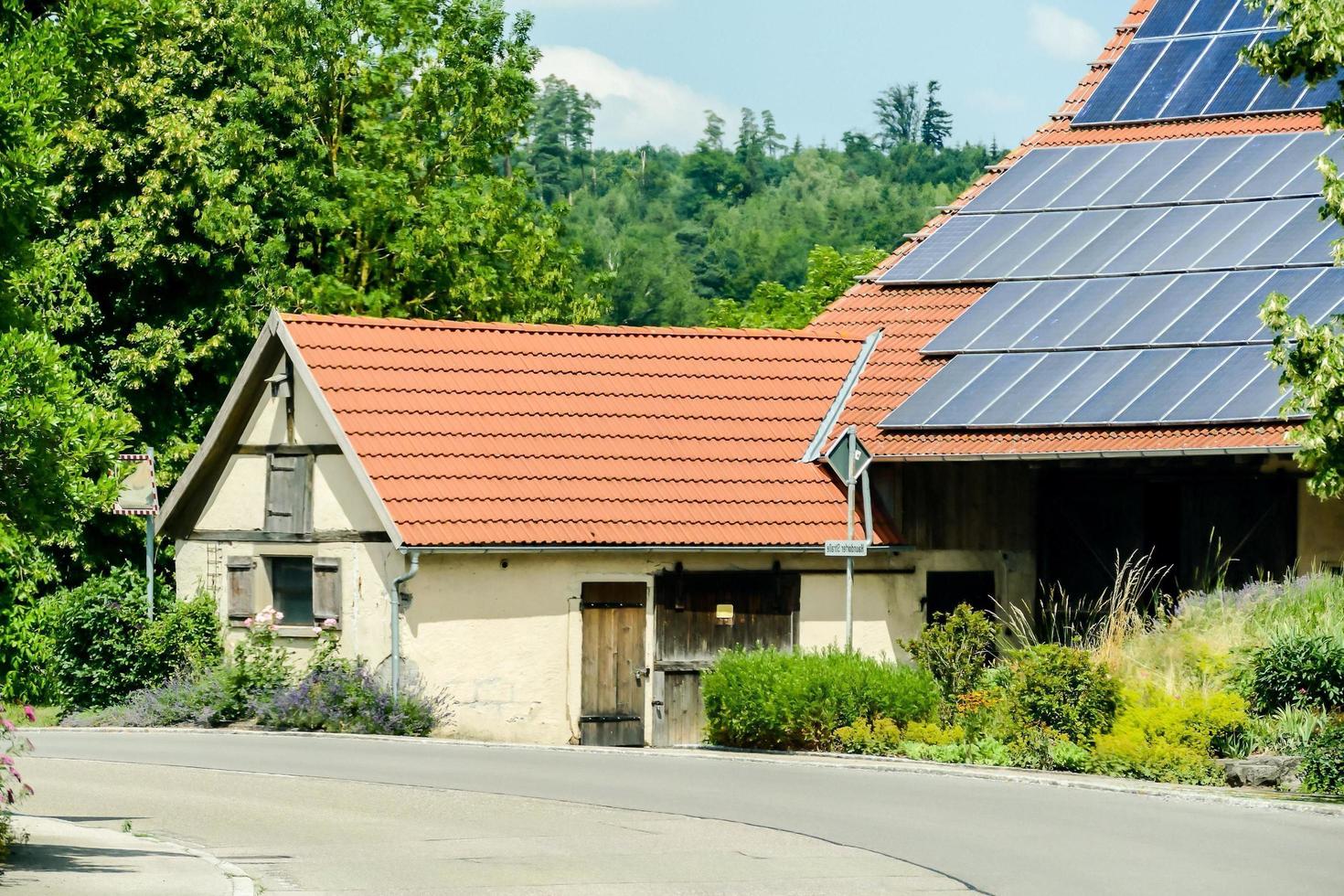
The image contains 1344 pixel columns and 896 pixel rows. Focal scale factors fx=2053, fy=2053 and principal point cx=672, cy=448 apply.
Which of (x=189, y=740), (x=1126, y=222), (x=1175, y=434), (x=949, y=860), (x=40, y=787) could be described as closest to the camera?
(x=949, y=860)

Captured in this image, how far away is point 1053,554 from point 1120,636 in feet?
17.5

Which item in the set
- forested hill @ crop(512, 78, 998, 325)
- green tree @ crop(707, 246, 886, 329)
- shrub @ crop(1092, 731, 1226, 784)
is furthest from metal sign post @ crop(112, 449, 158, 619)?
forested hill @ crop(512, 78, 998, 325)

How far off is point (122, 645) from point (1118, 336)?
13.6 metres

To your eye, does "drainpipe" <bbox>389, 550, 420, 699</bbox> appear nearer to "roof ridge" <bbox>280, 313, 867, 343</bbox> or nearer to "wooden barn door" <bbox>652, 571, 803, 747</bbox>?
"wooden barn door" <bbox>652, 571, 803, 747</bbox>

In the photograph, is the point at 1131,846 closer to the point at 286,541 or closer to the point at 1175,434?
the point at 1175,434

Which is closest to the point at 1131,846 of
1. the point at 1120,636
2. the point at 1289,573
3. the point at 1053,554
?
the point at 1120,636

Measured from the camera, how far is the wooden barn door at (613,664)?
A: 2562cm

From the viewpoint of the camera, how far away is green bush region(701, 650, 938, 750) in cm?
2152

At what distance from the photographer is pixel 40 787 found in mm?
17266

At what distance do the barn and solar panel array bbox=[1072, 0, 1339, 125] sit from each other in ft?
1.73

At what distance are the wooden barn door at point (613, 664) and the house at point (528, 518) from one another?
0.03 m

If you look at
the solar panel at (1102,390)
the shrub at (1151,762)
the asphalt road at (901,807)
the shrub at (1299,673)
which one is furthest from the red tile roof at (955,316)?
the asphalt road at (901,807)

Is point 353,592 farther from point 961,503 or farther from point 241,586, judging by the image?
point 961,503

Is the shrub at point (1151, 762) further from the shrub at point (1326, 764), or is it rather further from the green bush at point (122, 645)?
the green bush at point (122, 645)
